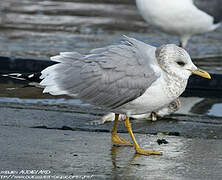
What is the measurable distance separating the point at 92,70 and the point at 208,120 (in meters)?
1.81

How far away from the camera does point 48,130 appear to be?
5.67 meters

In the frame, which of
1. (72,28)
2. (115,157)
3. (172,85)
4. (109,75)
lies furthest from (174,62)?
(72,28)

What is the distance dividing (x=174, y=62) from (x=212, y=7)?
4869mm

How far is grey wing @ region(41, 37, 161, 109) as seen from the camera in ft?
16.7

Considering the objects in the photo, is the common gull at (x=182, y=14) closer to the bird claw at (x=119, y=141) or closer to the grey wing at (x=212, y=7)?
the grey wing at (x=212, y=7)

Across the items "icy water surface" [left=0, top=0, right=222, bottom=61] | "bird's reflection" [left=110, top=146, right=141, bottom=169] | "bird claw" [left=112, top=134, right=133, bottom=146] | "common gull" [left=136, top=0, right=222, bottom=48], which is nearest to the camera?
"bird's reflection" [left=110, top=146, right=141, bottom=169]

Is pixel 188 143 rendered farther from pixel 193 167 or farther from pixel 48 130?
pixel 48 130

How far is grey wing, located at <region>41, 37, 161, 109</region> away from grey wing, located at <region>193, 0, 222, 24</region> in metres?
4.45

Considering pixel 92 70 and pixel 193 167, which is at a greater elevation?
pixel 92 70

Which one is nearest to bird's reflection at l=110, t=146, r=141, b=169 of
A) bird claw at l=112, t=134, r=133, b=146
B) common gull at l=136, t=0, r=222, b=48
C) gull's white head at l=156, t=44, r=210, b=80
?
bird claw at l=112, t=134, r=133, b=146

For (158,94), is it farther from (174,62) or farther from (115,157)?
(115,157)

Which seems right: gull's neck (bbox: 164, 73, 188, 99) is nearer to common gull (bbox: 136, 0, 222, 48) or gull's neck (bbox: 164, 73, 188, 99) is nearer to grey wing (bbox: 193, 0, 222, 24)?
common gull (bbox: 136, 0, 222, 48)

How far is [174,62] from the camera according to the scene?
17.0 feet

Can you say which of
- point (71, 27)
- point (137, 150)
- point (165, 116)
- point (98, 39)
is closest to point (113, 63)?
point (137, 150)
